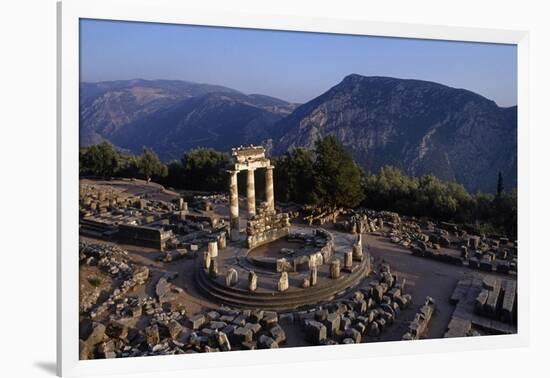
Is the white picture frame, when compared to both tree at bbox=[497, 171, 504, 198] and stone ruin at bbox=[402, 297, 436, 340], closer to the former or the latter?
stone ruin at bbox=[402, 297, 436, 340]

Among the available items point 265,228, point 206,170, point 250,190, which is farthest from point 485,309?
point 206,170

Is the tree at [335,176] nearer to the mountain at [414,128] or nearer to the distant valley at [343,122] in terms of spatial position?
the mountain at [414,128]

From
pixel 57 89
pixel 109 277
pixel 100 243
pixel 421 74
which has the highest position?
pixel 421 74

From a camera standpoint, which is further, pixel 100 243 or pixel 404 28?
pixel 100 243

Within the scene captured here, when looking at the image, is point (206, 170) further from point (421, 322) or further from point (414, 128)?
point (421, 322)

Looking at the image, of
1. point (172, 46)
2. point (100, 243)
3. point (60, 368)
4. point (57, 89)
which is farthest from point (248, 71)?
point (60, 368)

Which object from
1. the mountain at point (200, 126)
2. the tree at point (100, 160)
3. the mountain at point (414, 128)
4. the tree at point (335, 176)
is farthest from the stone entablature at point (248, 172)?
the tree at point (100, 160)

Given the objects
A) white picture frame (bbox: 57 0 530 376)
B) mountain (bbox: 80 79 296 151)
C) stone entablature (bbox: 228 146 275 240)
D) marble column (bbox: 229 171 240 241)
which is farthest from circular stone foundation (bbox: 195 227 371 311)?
mountain (bbox: 80 79 296 151)

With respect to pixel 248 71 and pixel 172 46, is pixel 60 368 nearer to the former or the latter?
pixel 172 46
